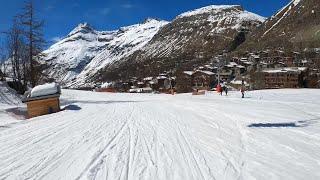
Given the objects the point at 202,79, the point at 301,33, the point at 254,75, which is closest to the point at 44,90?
the point at 254,75

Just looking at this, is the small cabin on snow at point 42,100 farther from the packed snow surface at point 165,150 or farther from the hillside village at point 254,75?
the hillside village at point 254,75

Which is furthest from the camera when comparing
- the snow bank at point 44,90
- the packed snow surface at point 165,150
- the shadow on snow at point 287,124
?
the snow bank at point 44,90

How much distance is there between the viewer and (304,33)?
537 ft

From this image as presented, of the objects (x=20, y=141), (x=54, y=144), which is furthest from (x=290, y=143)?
(x=20, y=141)

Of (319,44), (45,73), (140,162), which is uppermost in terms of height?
(319,44)

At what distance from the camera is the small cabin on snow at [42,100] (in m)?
26.5

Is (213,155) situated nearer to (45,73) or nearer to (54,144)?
(54,144)

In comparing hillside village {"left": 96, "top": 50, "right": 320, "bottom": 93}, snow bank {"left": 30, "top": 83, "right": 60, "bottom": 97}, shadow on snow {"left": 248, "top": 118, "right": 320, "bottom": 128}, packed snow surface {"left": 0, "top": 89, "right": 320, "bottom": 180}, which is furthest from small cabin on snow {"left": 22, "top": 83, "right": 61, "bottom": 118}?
hillside village {"left": 96, "top": 50, "right": 320, "bottom": 93}

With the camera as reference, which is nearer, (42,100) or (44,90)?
(42,100)

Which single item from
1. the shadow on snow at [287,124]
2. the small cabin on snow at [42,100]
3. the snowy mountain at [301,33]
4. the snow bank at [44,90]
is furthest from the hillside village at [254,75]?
the shadow on snow at [287,124]

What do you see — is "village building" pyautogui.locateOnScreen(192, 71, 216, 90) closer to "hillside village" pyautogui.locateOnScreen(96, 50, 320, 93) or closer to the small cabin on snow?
"hillside village" pyautogui.locateOnScreen(96, 50, 320, 93)

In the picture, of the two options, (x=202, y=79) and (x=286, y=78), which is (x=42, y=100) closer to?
(x=286, y=78)

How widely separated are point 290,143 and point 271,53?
441 ft

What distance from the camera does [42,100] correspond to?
26.7 metres
